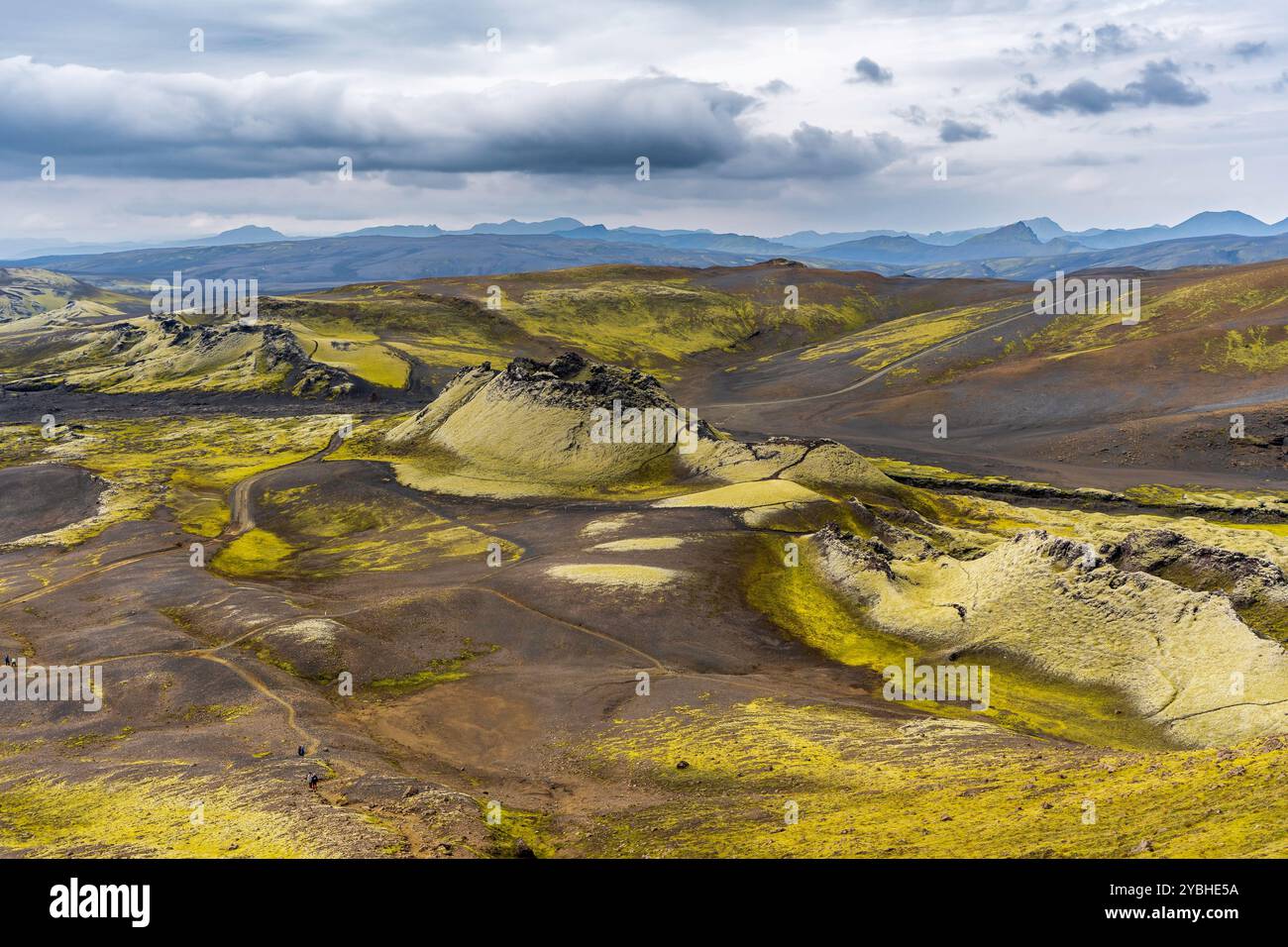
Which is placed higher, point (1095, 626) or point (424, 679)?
point (1095, 626)

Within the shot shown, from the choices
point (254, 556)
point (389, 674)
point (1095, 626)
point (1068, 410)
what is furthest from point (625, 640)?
point (1068, 410)

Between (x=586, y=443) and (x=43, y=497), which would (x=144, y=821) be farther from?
(x=43, y=497)

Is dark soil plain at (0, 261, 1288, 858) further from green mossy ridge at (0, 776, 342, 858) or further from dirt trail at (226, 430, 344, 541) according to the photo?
dirt trail at (226, 430, 344, 541)

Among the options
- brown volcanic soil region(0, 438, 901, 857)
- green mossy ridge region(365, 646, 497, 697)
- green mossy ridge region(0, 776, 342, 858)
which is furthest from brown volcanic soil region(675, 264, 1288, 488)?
green mossy ridge region(0, 776, 342, 858)

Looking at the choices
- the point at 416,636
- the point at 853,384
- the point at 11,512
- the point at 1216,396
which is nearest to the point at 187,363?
the point at 11,512
